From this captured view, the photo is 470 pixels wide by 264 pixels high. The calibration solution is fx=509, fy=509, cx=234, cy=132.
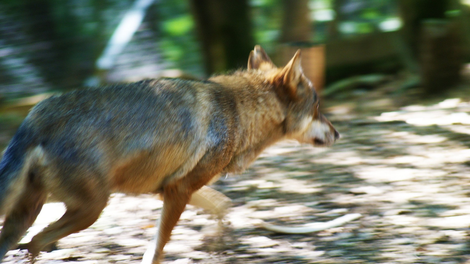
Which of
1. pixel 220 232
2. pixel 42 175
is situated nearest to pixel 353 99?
pixel 220 232

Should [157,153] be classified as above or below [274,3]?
below

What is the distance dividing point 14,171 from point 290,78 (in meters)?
2.48

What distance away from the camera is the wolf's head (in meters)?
4.73

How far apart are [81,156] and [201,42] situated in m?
5.61

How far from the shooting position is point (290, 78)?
4.70 meters

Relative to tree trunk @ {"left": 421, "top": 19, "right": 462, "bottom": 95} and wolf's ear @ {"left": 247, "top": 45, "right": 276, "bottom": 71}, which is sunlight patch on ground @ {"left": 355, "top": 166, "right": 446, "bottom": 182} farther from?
tree trunk @ {"left": 421, "top": 19, "right": 462, "bottom": 95}

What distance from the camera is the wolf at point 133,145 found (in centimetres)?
352

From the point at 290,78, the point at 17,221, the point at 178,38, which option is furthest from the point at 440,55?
the point at 17,221

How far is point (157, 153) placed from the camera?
12.5ft

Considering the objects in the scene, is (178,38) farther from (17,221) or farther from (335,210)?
(17,221)

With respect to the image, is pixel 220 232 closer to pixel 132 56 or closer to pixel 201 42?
pixel 201 42

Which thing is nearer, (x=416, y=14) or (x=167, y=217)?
(x=167, y=217)

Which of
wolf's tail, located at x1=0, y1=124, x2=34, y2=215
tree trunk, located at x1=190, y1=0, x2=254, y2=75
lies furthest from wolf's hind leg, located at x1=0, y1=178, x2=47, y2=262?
tree trunk, located at x1=190, y1=0, x2=254, y2=75

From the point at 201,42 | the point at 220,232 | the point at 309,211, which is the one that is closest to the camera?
the point at 220,232
